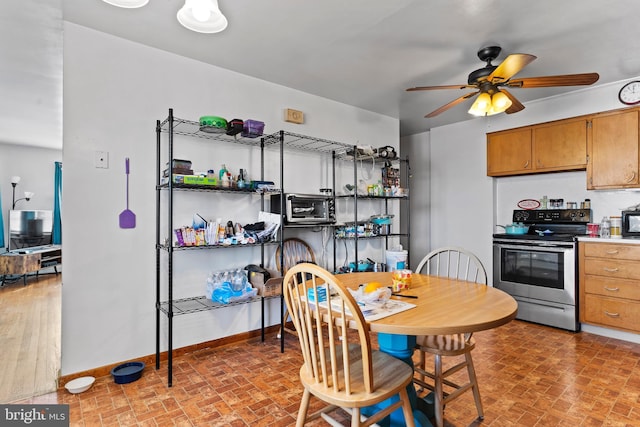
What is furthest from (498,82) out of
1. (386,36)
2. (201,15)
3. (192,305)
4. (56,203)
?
(56,203)

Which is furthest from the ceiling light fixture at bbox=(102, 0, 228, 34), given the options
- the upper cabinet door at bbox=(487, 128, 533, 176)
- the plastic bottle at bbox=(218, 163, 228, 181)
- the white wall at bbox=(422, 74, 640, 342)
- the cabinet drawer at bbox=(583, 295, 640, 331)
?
the cabinet drawer at bbox=(583, 295, 640, 331)

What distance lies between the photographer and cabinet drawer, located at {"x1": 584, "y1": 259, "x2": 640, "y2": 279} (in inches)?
118

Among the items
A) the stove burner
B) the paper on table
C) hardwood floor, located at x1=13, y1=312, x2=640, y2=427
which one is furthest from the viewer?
the stove burner

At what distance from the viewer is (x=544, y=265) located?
11.7 feet

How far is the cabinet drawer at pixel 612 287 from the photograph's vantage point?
301 centimetres

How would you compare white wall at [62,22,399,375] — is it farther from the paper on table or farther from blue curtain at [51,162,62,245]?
blue curtain at [51,162,62,245]

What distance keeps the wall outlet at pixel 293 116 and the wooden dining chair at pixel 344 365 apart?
2.29 metres

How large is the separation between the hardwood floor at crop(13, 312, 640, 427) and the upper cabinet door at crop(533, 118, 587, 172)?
1.84 metres

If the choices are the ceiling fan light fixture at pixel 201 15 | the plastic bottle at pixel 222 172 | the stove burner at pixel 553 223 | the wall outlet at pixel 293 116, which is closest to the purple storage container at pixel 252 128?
the plastic bottle at pixel 222 172

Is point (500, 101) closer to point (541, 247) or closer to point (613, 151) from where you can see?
point (613, 151)

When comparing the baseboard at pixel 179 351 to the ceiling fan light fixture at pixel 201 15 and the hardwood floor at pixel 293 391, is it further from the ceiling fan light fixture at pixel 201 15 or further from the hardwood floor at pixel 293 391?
the ceiling fan light fixture at pixel 201 15

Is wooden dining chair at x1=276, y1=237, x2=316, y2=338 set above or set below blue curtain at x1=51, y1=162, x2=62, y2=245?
below

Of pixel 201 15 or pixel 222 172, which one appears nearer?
pixel 201 15

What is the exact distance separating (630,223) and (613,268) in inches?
19.9
